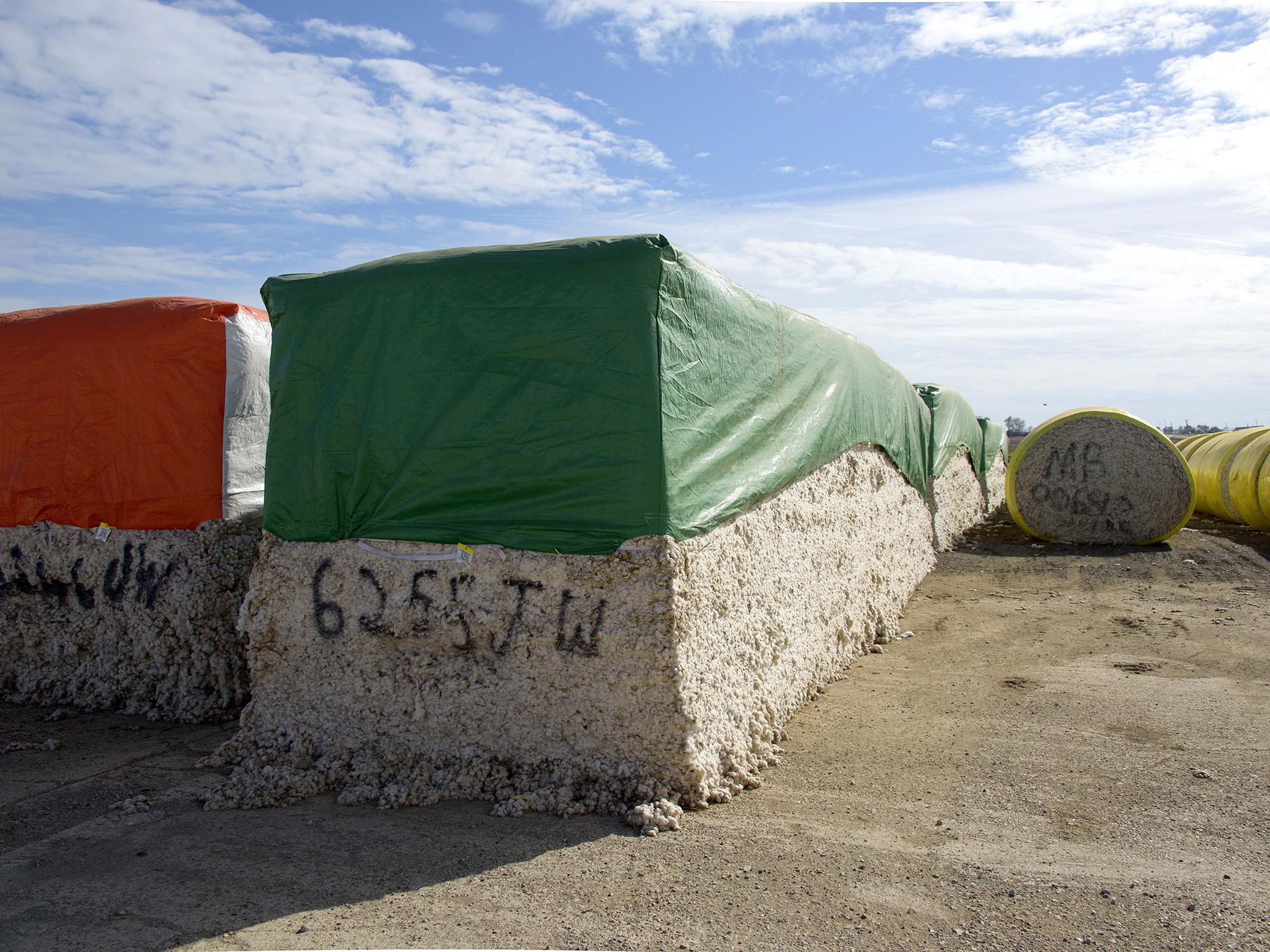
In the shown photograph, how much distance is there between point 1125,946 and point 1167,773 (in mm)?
1550

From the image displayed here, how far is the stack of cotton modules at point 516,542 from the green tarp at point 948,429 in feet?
20.2

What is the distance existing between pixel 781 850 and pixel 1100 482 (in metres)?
9.25

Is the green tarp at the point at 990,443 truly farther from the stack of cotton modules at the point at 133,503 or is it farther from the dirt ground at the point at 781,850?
the stack of cotton modules at the point at 133,503

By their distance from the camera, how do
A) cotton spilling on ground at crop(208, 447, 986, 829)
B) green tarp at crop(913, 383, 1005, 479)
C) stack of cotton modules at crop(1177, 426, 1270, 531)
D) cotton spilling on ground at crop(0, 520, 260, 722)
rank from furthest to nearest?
stack of cotton modules at crop(1177, 426, 1270, 531) → green tarp at crop(913, 383, 1005, 479) → cotton spilling on ground at crop(0, 520, 260, 722) → cotton spilling on ground at crop(208, 447, 986, 829)

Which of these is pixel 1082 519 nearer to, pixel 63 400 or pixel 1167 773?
pixel 1167 773

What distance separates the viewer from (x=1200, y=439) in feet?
57.5

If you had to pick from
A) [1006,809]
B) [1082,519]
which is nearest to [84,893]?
[1006,809]

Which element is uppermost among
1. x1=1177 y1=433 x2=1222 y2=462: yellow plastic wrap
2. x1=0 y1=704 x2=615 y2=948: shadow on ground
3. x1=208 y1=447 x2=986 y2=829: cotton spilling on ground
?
x1=1177 y1=433 x2=1222 y2=462: yellow plastic wrap

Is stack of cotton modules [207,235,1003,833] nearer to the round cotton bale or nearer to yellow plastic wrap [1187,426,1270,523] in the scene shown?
the round cotton bale

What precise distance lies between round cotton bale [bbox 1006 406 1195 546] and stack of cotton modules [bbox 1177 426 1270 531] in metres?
2.02

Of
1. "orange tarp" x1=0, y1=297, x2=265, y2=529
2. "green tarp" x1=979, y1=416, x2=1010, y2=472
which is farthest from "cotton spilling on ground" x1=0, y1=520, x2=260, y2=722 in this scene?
"green tarp" x1=979, y1=416, x2=1010, y2=472

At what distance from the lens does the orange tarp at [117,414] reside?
4.84 meters

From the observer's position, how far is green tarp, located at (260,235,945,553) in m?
3.47

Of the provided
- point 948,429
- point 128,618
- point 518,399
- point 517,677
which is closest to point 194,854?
point 517,677
